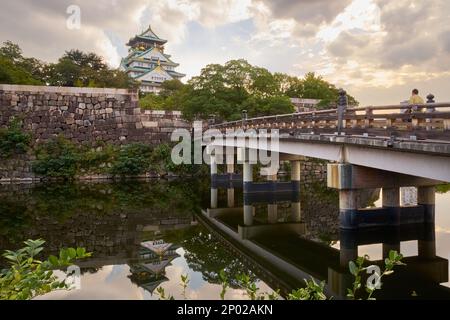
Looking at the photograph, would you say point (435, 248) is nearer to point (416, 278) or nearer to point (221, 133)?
point (416, 278)

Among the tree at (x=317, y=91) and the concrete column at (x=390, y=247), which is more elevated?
the tree at (x=317, y=91)

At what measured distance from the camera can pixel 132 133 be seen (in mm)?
34781

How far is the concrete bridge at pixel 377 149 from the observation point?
341 inches

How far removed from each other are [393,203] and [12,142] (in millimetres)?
28669

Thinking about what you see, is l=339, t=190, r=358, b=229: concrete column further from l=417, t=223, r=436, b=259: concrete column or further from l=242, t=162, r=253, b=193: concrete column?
l=242, t=162, r=253, b=193: concrete column

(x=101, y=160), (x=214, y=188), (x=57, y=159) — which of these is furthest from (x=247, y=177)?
(x=57, y=159)

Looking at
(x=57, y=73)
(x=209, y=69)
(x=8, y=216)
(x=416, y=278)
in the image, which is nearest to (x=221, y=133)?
(x=209, y=69)

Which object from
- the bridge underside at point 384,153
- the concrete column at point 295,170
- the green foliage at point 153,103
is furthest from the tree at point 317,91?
the bridge underside at point 384,153

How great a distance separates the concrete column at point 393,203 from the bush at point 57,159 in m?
25.2

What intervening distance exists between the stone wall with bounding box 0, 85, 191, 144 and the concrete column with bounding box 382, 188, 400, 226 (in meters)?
25.8

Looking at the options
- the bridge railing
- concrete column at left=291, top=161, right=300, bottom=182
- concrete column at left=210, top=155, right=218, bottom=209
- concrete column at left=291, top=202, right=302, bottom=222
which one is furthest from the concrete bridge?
concrete column at left=291, top=161, right=300, bottom=182

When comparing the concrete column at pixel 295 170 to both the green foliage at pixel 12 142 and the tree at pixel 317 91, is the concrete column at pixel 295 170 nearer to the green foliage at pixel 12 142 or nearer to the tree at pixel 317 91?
the green foliage at pixel 12 142

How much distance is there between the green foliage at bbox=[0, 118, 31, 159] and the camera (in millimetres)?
30062

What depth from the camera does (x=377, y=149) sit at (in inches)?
423
